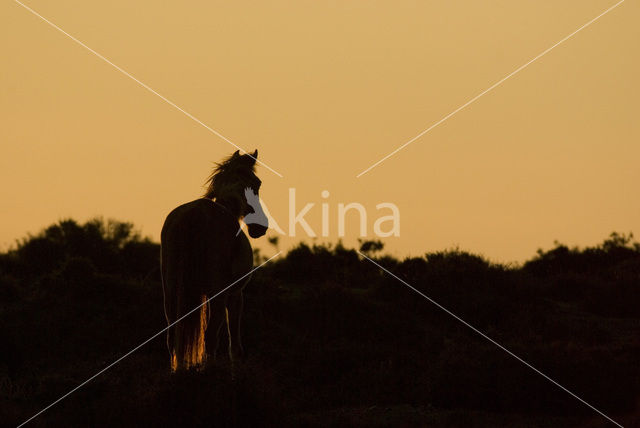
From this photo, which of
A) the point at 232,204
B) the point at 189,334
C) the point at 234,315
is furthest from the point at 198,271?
the point at 232,204

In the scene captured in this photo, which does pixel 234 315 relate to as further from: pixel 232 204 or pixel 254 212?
pixel 254 212

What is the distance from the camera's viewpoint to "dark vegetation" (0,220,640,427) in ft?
31.6

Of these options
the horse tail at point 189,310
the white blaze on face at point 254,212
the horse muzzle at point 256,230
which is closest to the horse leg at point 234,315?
the horse tail at point 189,310

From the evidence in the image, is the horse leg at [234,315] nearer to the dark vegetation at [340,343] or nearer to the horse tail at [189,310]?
the dark vegetation at [340,343]

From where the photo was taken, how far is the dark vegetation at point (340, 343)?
31.6ft

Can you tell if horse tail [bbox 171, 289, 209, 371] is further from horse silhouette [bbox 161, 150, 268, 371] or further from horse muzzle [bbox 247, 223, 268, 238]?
horse muzzle [bbox 247, 223, 268, 238]

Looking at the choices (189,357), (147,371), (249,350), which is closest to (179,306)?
(189,357)

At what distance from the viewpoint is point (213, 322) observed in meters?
10.0

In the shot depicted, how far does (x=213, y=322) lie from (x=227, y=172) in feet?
6.26

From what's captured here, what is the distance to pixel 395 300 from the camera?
1780 cm

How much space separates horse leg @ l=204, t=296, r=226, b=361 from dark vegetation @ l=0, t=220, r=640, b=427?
605 millimetres

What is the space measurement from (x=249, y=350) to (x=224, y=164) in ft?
14.4

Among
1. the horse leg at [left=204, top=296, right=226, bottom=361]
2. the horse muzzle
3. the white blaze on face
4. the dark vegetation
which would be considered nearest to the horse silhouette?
the horse leg at [left=204, top=296, right=226, bottom=361]

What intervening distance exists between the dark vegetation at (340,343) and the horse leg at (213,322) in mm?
605
